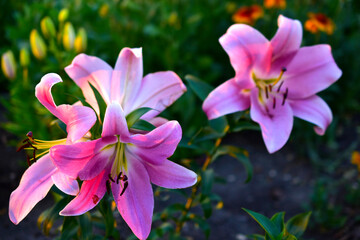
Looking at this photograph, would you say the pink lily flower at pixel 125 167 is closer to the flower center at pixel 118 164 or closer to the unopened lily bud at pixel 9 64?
the flower center at pixel 118 164

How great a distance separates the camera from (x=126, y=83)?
0.98 m

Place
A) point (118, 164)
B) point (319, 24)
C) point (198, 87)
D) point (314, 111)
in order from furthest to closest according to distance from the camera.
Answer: point (319, 24)
point (198, 87)
point (314, 111)
point (118, 164)

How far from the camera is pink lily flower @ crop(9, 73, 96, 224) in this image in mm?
759

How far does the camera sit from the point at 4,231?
6.25ft

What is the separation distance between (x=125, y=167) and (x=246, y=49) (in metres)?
0.46

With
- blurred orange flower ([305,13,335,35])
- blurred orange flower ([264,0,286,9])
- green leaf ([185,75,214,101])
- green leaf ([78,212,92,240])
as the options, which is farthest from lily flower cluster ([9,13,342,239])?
blurred orange flower ([264,0,286,9])

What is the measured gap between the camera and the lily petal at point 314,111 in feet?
3.50

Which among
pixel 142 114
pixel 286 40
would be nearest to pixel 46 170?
pixel 142 114

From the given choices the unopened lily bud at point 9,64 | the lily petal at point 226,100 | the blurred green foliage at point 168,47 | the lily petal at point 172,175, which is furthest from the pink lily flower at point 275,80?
the unopened lily bud at point 9,64

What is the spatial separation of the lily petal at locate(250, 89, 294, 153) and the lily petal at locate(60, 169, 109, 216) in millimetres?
421

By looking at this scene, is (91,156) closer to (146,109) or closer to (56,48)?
(146,109)

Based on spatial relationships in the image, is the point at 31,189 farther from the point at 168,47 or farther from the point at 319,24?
the point at 319,24

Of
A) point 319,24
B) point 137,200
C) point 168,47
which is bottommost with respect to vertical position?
point 168,47

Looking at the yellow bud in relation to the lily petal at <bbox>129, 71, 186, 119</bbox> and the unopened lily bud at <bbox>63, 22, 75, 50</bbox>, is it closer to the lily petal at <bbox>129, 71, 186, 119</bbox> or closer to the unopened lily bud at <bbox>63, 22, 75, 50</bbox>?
the unopened lily bud at <bbox>63, 22, 75, 50</bbox>
